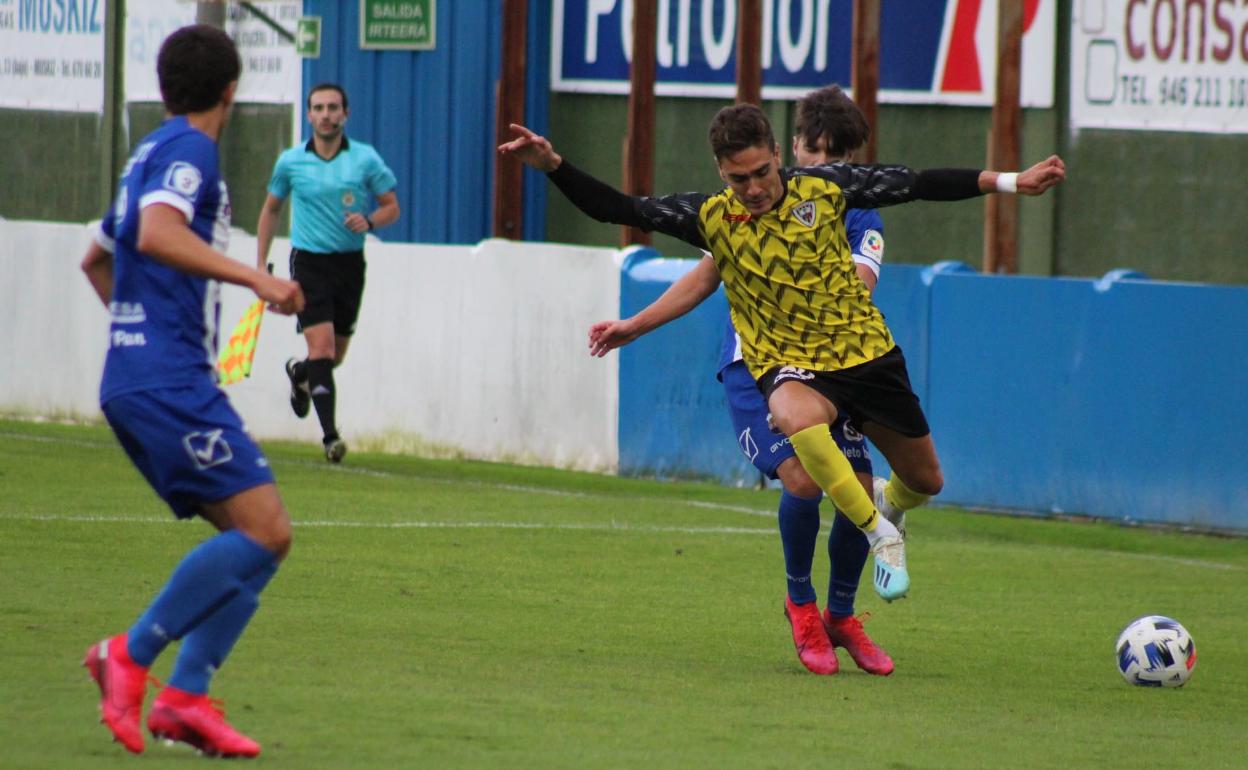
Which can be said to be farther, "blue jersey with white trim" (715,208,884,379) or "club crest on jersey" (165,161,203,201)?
"blue jersey with white trim" (715,208,884,379)

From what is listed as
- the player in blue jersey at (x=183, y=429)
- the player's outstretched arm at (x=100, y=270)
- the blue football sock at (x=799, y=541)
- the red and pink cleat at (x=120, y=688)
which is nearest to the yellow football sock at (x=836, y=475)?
the blue football sock at (x=799, y=541)

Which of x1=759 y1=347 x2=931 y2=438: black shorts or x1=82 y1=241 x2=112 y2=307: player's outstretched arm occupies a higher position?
x1=82 y1=241 x2=112 y2=307: player's outstretched arm

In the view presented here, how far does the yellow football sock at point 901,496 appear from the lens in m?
8.26

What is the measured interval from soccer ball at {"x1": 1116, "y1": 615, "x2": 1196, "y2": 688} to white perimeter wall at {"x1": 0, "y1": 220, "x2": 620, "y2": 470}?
7.49 metres

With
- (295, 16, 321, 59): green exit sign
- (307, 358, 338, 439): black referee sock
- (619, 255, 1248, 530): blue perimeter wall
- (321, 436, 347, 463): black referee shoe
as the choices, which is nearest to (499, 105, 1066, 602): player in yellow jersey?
(619, 255, 1248, 530): blue perimeter wall

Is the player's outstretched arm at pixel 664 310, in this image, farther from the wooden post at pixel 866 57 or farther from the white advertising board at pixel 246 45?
the white advertising board at pixel 246 45

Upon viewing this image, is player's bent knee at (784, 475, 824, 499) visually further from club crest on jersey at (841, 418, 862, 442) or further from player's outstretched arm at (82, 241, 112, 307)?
player's outstretched arm at (82, 241, 112, 307)

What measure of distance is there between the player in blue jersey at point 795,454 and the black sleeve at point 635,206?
17 cm

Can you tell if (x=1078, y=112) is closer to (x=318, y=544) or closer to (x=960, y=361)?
(x=960, y=361)

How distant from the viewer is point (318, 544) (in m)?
10.7

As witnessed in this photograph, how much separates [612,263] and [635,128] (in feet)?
8.51

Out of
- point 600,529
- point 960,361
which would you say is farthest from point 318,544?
point 960,361

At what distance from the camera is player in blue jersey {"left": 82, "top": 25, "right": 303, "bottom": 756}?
565cm

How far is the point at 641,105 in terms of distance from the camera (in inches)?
686
